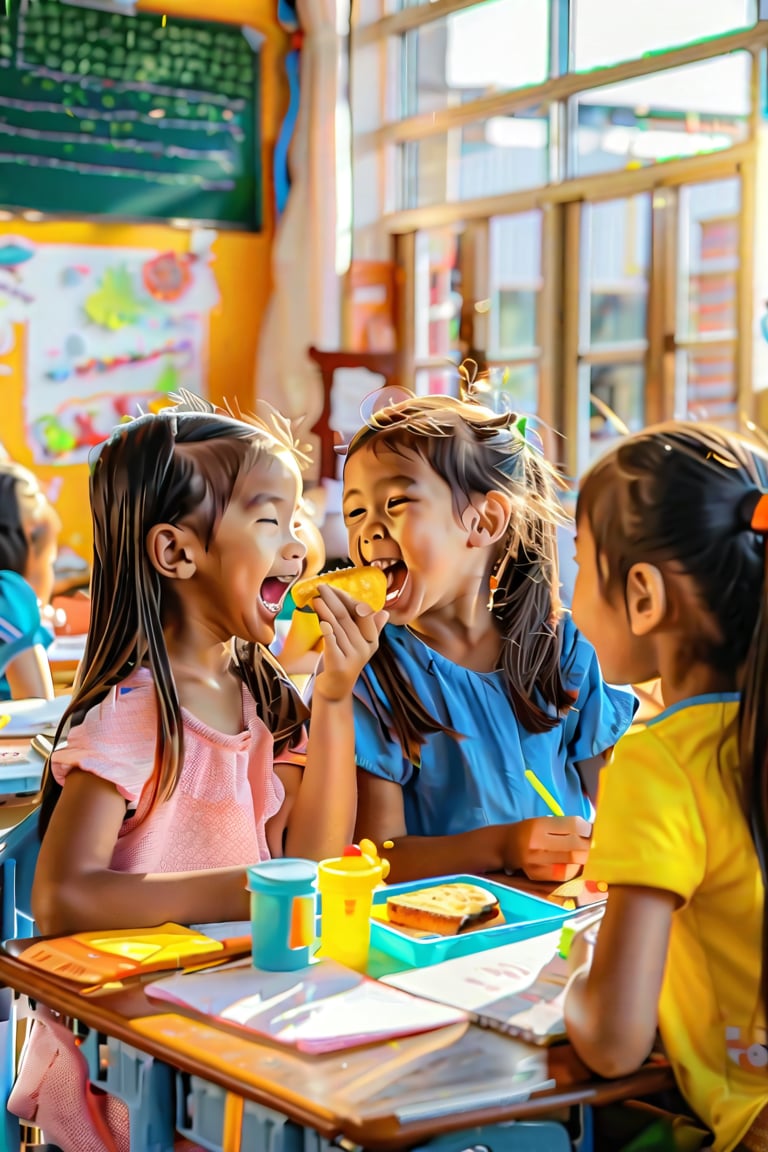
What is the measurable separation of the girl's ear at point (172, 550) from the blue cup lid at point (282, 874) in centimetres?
42

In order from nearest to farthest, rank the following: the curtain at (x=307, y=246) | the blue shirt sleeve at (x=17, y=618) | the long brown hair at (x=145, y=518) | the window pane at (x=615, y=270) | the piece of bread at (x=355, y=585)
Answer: the long brown hair at (x=145, y=518) < the piece of bread at (x=355, y=585) < the blue shirt sleeve at (x=17, y=618) < the window pane at (x=615, y=270) < the curtain at (x=307, y=246)

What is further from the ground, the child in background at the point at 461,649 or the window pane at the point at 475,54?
the window pane at the point at 475,54

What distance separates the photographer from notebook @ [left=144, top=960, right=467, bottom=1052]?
1129 millimetres

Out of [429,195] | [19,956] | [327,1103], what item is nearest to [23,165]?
[429,195]

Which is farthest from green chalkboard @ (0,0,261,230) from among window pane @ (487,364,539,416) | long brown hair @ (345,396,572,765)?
long brown hair @ (345,396,572,765)

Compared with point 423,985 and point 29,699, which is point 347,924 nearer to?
point 423,985

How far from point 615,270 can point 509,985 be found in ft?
14.6

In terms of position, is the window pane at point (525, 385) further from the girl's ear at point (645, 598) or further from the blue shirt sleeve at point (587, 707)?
the girl's ear at point (645, 598)

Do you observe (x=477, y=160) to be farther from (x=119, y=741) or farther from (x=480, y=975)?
(x=480, y=975)

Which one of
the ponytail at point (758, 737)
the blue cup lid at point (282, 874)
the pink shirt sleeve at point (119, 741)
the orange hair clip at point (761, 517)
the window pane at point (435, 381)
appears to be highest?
the window pane at point (435, 381)

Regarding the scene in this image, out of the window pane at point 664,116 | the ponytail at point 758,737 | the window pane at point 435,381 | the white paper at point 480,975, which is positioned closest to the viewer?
the ponytail at point 758,737

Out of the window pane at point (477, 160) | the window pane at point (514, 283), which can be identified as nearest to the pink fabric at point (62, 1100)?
the window pane at point (514, 283)

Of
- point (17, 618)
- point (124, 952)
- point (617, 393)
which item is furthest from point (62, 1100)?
point (617, 393)

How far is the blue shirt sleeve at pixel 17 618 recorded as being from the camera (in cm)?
317
